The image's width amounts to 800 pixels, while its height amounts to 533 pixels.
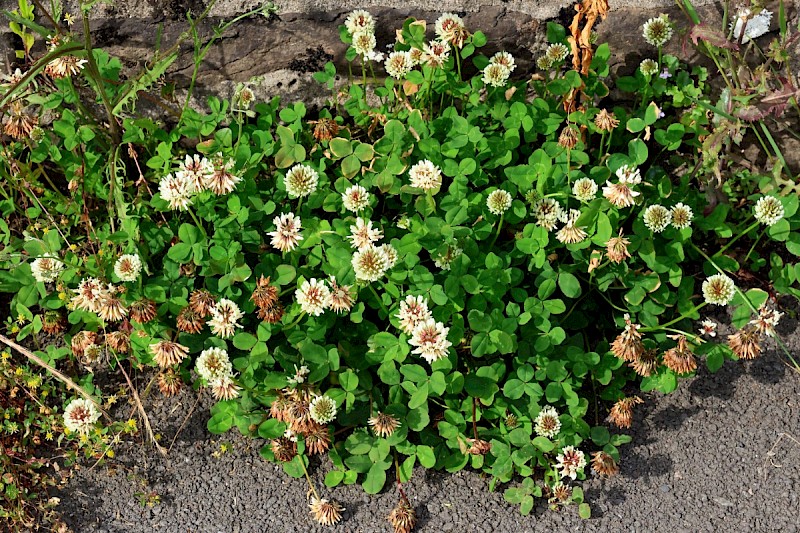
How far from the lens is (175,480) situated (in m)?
2.86

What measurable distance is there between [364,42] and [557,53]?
706mm

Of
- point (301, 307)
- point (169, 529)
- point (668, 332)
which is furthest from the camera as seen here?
point (668, 332)

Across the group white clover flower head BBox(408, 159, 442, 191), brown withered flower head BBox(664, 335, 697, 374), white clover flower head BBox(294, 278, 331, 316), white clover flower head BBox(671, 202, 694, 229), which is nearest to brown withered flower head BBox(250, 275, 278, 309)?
white clover flower head BBox(294, 278, 331, 316)

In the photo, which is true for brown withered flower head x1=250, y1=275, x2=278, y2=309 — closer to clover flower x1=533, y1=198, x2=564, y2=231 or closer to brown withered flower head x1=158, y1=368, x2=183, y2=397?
brown withered flower head x1=158, y1=368, x2=183, y2=397

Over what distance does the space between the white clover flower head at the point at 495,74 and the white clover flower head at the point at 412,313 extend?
879 millimetres

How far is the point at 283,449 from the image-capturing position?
8.79 ft

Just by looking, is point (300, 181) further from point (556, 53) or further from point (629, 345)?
point (629, 345)

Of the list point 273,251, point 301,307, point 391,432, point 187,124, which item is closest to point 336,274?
point 301,307

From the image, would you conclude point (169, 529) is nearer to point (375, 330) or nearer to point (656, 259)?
point (375, 330)

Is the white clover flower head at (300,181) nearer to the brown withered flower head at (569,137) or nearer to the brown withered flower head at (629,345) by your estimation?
the brown withered flower head at (569,137)

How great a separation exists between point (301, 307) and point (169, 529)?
0.91m

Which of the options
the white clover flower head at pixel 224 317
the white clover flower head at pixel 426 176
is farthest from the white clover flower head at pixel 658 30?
the white clover flower head at pixel 224 317

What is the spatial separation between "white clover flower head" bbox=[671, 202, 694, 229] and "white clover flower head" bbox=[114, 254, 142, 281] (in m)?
1.81

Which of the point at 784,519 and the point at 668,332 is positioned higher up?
the point at 668,332
